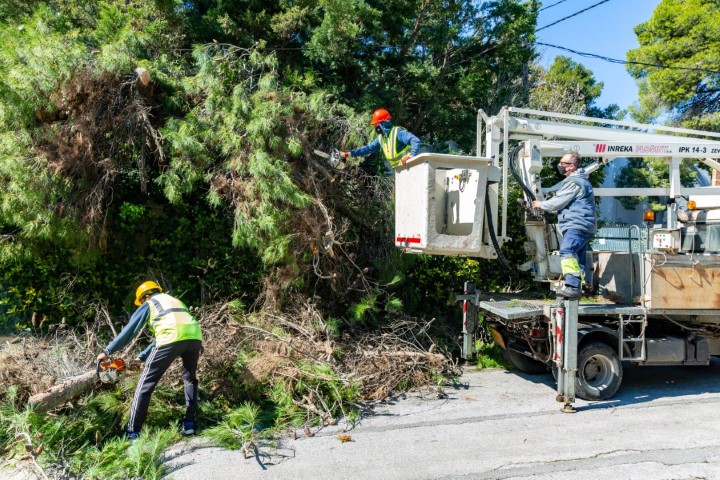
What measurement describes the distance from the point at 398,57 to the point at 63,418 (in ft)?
23.4

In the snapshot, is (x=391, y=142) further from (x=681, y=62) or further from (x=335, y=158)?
(x=681, y=62)

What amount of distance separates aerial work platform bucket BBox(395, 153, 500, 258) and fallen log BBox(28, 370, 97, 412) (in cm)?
352

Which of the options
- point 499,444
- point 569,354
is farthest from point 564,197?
point 499,444

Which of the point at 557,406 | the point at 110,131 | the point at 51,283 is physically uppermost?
the point at 110,131

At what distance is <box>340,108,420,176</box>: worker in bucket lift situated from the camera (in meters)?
6.70

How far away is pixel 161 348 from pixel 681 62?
1772 cm

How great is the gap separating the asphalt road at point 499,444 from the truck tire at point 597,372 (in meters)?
0.13

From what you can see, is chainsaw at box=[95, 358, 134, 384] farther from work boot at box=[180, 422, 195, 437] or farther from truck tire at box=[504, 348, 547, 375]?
truck tire at box=[504, 348, 547, 375]

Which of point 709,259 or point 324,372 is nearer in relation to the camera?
point 324,372

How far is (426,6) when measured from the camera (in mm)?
8852

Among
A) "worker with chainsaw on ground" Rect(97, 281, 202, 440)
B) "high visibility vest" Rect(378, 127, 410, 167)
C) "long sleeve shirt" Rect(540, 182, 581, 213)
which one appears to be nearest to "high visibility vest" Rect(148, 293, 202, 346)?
"worker with chainsaw on ground" Rect(97, 281, 202, 440)

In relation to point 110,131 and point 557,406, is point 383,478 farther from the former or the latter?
point 110,131

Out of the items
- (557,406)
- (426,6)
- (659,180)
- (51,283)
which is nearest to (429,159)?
(557,406)

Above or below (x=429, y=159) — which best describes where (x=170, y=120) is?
above
